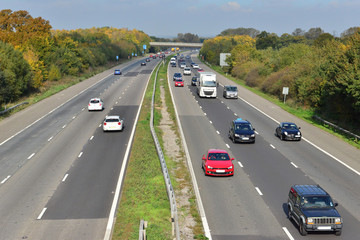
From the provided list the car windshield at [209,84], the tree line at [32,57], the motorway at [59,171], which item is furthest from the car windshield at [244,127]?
the tree line at [32,57]

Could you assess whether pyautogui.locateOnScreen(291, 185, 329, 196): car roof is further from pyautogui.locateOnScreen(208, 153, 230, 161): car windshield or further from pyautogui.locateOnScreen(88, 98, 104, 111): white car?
pyautogui.locateOnScreen(88, 98, 104, 111): white car

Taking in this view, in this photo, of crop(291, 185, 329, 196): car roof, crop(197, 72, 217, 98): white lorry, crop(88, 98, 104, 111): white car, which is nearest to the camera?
crop(291, 185, 329, 196): car roof

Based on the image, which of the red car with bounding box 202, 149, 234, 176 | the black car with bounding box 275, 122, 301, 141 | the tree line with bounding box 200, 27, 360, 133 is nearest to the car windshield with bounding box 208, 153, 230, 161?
the red car with bounding box 202, 149, 234, 176

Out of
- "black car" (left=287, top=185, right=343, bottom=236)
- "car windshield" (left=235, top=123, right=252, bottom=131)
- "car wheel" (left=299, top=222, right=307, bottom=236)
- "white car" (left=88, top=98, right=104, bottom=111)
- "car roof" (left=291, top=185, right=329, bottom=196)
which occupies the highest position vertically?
"car roof" (left=291, top=185, right=329, bottom=196)

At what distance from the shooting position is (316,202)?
54.7 ft

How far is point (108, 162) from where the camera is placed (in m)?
27.1

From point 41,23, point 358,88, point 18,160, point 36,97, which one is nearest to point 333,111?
point 358,88

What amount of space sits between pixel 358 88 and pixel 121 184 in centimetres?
2281

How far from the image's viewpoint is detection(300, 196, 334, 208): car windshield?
1658cm

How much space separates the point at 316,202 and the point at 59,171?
15548mm

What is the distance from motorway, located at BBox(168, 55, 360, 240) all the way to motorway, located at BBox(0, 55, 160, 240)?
5304 mm

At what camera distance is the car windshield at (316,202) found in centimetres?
1658

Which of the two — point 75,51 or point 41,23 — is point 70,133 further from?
point 41,23

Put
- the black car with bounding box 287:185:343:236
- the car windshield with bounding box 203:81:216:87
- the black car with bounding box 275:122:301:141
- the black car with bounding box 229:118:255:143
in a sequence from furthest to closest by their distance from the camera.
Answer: the car windshield with bounding box 203:81:216:87
the black car with bounding box 275:122:301:141
the black car with bounding box 229:118:255:143
the black car with bounding box 287:185:343:236
